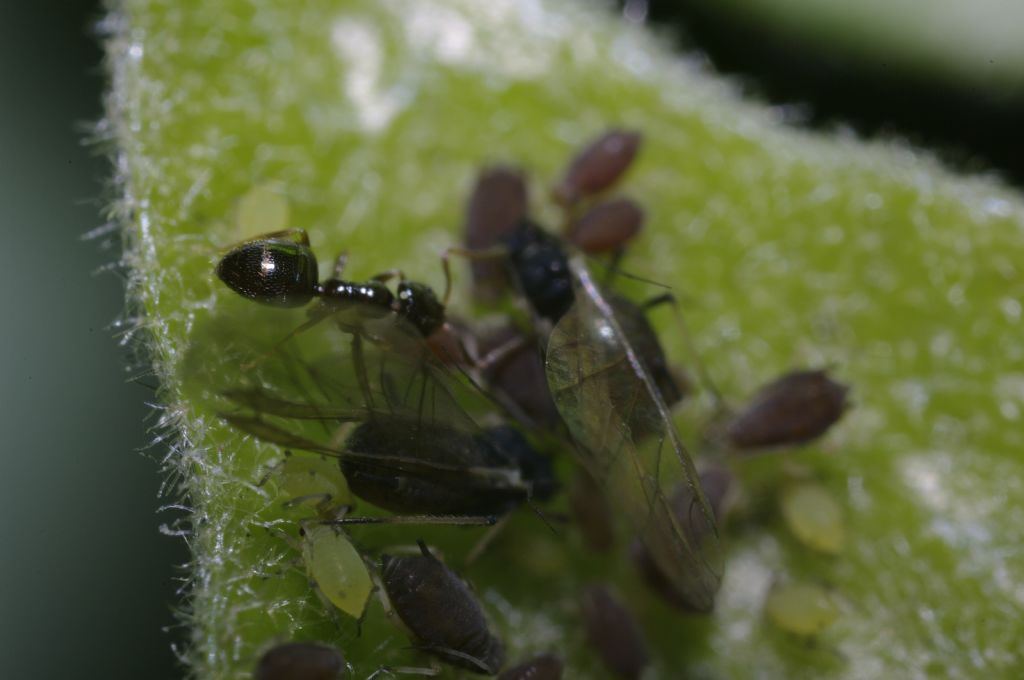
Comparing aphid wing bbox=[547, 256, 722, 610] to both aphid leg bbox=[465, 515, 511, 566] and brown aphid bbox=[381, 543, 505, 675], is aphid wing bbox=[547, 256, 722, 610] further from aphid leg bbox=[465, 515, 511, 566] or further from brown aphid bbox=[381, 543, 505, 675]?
brown aphid bbox=[381, 543, 505, 675]

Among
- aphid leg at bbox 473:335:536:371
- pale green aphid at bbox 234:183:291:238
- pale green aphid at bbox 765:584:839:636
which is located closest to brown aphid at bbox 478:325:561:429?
aphid leg at bbox 473:335:536:371

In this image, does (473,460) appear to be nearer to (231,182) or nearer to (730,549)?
A: (730,549)

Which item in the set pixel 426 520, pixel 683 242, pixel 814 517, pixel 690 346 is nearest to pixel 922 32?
pixel 683 242

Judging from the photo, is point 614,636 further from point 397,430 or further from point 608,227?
→ point 608,227

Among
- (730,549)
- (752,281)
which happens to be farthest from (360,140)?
(730,549)

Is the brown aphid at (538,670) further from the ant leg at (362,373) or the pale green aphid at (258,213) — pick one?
the pale green aphid at (258,213)

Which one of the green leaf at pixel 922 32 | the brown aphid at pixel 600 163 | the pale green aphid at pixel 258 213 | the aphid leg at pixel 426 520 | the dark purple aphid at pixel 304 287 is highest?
the green leaf at pixel 922 32

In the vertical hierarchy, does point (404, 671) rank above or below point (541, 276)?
below

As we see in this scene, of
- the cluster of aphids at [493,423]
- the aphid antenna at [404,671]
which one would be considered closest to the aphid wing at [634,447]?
the cluster of aphids at [493,423]
